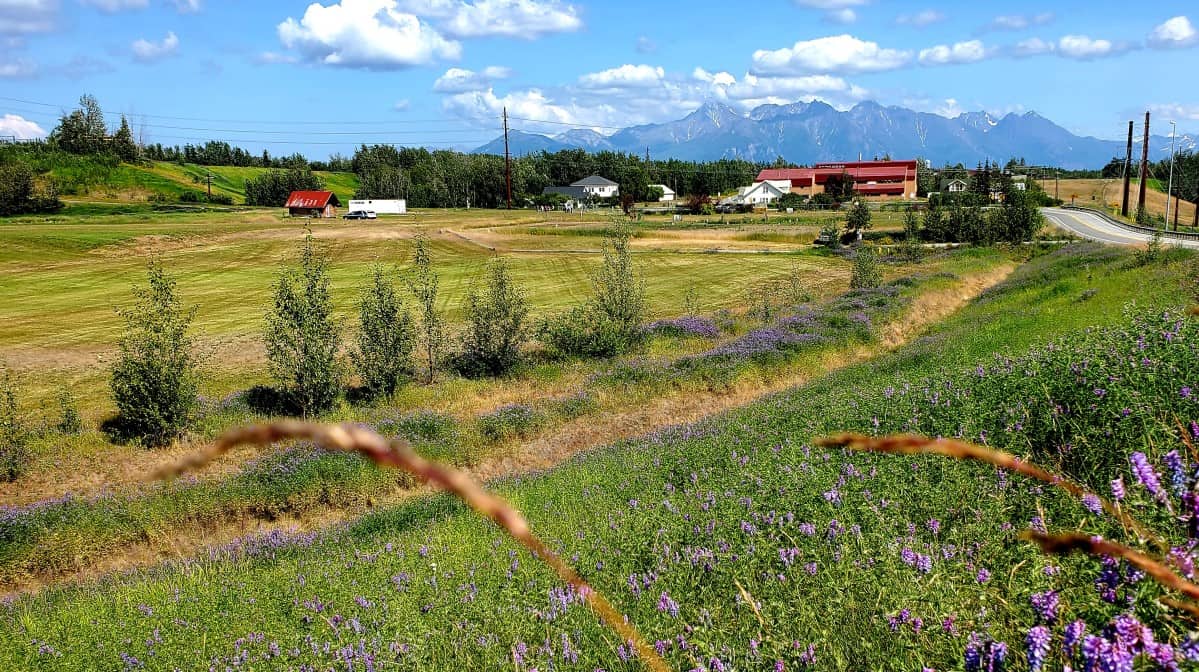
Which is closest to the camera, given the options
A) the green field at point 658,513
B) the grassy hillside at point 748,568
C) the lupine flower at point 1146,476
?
the lupine flower at point 1146,476

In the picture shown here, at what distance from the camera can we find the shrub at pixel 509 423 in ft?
55.1

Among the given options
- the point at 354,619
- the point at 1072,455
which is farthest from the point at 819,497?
the point at 354,619

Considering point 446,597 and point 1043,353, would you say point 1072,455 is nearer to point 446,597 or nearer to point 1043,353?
point 1043,353

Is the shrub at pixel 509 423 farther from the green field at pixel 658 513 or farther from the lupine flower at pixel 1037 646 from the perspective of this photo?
the lupine flower at pixel 1037 646

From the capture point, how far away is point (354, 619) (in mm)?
5969

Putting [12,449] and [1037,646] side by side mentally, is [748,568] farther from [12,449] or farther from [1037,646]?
[12,449]

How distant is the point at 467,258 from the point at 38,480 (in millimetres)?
42793

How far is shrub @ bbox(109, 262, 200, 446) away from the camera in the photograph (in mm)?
17266

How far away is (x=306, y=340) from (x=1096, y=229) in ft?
213

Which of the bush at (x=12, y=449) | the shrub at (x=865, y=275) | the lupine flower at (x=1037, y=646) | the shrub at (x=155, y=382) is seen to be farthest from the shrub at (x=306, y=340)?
the shrub at (x=865, y=275)

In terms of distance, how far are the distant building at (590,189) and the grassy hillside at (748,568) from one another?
140505 millimetres

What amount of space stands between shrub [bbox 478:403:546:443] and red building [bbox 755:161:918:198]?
131m

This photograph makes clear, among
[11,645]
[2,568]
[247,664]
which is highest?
[247,664]

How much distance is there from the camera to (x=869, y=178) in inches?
5807
